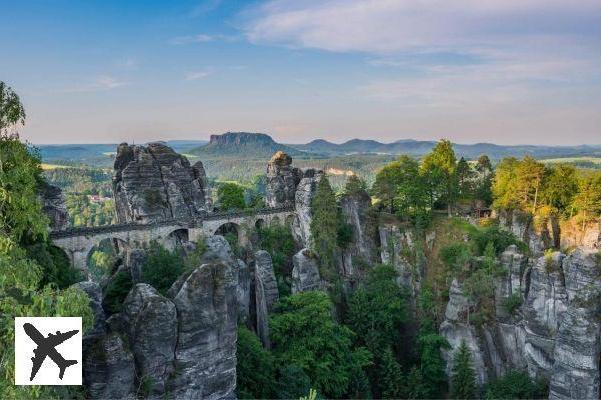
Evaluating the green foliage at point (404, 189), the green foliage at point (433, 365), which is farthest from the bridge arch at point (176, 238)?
the green foliage at point (433, 365)

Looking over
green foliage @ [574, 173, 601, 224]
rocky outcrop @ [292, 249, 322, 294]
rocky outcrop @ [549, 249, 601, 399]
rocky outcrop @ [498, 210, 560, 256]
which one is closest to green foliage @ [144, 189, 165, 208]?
rocky outcrop @ [292, 249, 322, 294]

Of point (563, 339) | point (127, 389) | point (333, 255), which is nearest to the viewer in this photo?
point (127, 389)

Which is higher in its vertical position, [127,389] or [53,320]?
[53,320]

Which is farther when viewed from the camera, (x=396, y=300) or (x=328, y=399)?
(x=396, y=300)

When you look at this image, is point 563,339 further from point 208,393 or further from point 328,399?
point 208,393

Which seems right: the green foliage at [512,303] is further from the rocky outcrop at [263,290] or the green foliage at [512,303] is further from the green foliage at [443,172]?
the rocky outcrop at [263,290]

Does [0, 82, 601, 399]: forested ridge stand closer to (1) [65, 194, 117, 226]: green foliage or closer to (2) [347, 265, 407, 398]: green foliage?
(2) [347, 265, 407, 398]: green foliage

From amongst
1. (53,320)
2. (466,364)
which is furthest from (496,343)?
(53,320)
